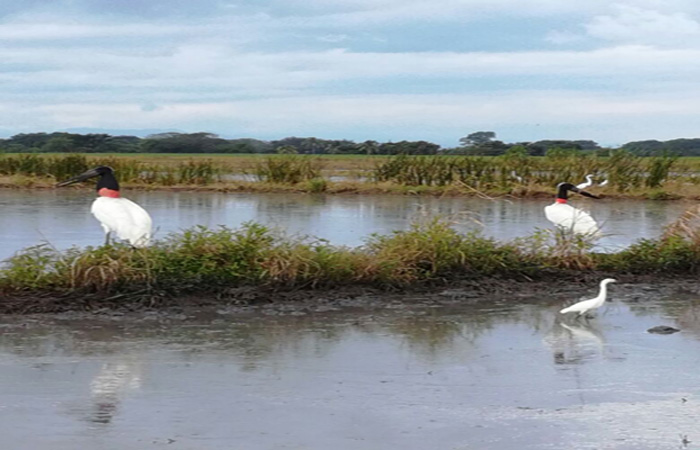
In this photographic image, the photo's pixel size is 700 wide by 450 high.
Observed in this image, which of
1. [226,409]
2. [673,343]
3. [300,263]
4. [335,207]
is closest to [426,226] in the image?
[300,263]

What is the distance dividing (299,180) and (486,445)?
20.5 metres

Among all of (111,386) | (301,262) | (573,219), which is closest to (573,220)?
(573,219)

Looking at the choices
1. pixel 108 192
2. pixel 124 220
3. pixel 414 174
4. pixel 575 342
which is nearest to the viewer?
pixel 575 342

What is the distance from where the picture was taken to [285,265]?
9477mm

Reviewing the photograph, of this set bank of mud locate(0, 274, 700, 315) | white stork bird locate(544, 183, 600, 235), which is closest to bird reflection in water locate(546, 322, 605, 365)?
bank of mud locate(0, 274, 700, 315)

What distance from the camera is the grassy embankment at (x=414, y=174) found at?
24875mm

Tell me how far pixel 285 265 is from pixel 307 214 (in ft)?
29.3

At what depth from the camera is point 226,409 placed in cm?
602

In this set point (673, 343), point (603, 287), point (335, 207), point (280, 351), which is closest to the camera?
point (280, 351)

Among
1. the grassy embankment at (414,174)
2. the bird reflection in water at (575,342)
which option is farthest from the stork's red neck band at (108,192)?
the grassy embankment at (414,174)

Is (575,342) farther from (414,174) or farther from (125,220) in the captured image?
(414,174)

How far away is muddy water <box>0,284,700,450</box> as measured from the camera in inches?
220

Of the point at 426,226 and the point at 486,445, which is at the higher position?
the point at 426,226

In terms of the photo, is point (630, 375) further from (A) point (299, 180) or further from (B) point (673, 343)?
(A) point (299, 180)
